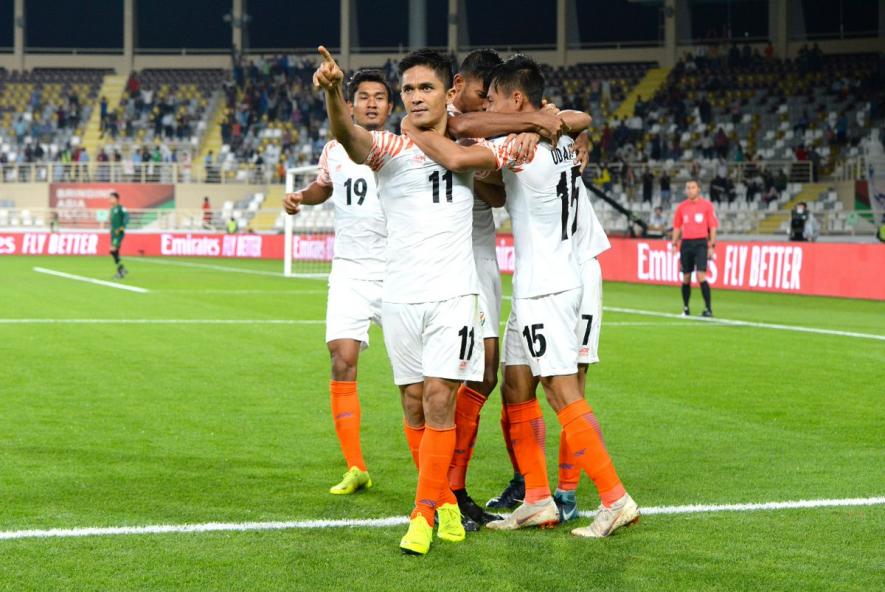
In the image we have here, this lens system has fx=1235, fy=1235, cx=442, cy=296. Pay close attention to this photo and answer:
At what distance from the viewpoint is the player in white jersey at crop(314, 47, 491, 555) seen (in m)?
5.48

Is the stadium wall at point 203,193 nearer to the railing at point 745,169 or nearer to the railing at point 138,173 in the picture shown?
the railing at point 138,173

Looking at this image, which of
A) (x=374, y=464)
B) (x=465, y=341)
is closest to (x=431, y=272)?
(x=465, y=341)

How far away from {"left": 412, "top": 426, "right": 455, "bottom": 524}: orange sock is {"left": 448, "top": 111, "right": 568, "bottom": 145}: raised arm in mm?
1356

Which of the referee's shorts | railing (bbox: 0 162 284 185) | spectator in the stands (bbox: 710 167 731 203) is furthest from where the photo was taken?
railing (bbox: 0 162 284 185)

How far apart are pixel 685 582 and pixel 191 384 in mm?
6800

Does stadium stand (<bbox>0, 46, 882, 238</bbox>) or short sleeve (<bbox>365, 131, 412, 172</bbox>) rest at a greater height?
stadium stand (<bbox>0, 46, 882, 238</bbox>)

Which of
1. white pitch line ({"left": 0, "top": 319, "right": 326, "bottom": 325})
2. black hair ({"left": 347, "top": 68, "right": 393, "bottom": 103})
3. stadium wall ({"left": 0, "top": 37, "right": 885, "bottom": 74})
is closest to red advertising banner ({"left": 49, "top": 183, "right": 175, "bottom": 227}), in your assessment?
stadium wall ({"left": 0, "top": 37, "right": 885, "bottom": 74})

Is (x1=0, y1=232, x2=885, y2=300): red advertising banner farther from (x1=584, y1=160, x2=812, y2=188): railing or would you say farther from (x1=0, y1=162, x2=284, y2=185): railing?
(x1=0, y1=162, x2=284, y2=185): railing

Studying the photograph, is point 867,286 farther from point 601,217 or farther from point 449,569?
point 449,569

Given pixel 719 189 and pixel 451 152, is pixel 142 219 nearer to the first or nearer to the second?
pixel 719 189

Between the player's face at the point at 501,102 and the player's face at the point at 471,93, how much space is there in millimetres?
213

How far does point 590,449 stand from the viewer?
5762 millimetres

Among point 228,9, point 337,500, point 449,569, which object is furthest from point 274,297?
point 228,9

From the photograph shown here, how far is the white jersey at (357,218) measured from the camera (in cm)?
719
